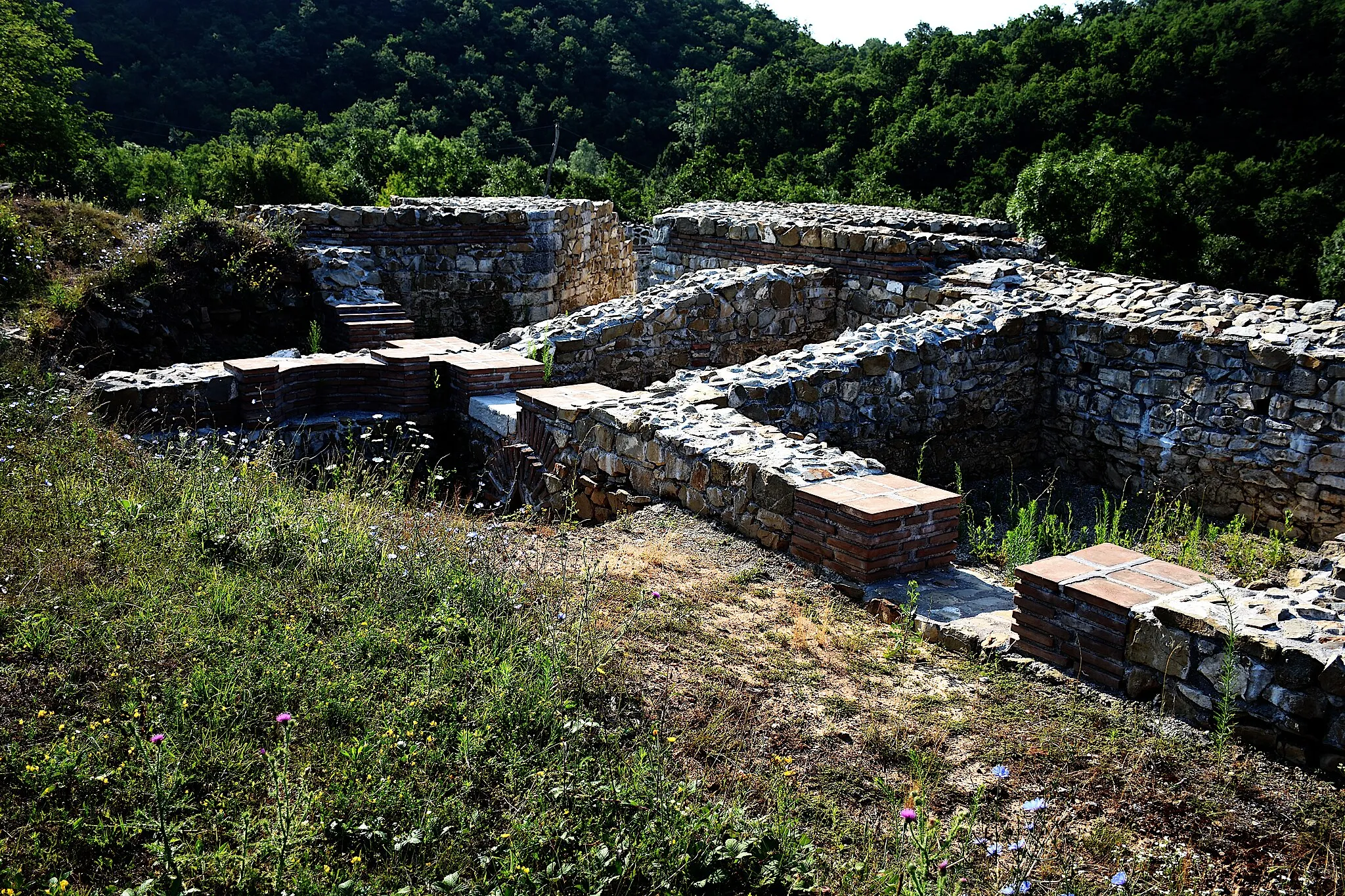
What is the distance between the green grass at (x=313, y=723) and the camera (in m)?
2.57

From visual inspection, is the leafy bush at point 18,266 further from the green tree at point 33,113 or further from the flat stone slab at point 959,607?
the flat stone slab at point 959,607

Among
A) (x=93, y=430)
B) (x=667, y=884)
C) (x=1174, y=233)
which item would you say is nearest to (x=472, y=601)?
(x=667, y=884)

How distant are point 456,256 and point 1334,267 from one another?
18.9m

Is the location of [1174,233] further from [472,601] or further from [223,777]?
[223,777]

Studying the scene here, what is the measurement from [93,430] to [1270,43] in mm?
30736

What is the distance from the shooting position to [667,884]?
2.56m

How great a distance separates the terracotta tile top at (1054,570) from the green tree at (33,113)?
12.3 metres

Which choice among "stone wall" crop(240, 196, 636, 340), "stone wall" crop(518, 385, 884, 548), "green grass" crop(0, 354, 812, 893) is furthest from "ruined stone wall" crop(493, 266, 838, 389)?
"green grass" crop(0, 354, 812, 893)

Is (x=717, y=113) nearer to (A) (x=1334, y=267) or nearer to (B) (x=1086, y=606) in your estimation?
(A) (x=1334, y=267)

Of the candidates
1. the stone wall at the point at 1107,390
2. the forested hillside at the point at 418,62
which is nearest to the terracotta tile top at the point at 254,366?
the stone wall at the point at 1107,390

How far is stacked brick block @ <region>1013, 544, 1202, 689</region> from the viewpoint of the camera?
143 inches

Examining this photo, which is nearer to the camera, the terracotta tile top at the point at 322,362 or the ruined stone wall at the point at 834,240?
the terracotta tile top at the point at 322,362

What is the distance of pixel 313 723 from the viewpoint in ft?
10.1

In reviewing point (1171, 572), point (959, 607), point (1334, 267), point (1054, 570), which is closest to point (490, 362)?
point (959, 607)
